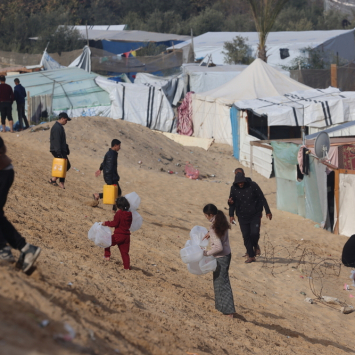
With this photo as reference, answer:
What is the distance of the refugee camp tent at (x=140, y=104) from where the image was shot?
2184cm

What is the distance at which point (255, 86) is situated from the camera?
2177 cm

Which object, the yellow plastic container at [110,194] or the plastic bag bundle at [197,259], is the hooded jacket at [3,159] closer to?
the plastic bag bundle at [197,259]

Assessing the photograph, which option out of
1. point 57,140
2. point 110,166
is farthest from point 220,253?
point 57,140

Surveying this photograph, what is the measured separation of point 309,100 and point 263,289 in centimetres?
1325

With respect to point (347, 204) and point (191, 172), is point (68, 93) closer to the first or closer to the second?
point (191, 172)

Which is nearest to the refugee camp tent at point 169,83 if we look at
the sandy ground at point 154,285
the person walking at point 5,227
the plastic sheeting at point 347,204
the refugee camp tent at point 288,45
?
the refugee camp tent at point 288,45

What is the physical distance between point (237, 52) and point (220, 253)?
30.6 metres

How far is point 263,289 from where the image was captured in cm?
756

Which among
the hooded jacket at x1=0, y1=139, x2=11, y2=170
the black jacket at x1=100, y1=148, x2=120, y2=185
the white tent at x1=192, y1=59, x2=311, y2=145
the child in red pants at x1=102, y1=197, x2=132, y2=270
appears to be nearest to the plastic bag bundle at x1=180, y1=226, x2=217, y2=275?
the child in red pants at x1=102, y1=197, x2=132, y2=270

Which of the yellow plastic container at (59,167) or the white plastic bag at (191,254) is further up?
the white plastic bag at (191,254)

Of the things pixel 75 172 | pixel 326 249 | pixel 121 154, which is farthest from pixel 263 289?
pixel 121 154

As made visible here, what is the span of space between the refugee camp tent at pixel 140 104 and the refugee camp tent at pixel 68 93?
1.24ft

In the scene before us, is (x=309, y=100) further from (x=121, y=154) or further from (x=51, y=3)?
(x=51, y=3)

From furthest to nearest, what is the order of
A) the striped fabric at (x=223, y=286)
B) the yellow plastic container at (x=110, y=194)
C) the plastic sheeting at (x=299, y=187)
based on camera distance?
the plastic sheeting at (x=299, y=187)
the yellow plastic container at (x=110, y=194)
the striped fabric at (x=223, y=286)
